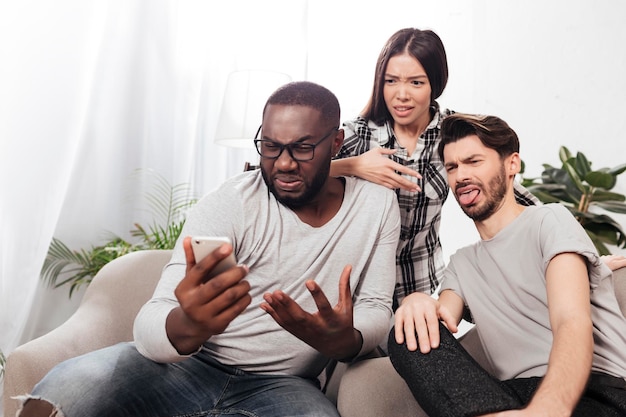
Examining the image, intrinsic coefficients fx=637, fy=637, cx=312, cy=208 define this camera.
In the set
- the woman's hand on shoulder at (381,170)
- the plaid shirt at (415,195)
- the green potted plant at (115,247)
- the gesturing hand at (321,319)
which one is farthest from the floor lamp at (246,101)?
the gesturing hand at (321,319)

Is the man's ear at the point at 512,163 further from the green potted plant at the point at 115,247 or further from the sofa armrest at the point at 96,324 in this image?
the green potted plant at the point at 115,247

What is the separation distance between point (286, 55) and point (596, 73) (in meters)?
1.46

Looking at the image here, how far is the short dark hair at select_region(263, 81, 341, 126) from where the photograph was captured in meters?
1.48

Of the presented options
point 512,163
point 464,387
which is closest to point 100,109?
point 512,163

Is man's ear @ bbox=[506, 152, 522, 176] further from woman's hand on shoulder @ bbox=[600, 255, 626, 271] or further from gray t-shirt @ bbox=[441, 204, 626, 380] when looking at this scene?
woman's hand on shoulder @ bbox=[600, 255, 626, 271]

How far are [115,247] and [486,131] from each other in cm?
160

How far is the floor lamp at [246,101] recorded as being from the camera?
2.42 metres

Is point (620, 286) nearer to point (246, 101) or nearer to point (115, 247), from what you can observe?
point (246, 101)

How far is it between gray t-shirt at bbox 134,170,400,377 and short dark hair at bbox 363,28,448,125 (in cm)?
46

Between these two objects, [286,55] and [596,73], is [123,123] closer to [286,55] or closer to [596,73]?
[286,55]

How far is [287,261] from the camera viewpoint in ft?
4.71

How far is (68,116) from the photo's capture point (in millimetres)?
2453

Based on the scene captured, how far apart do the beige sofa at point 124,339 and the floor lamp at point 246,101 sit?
2.17 feet

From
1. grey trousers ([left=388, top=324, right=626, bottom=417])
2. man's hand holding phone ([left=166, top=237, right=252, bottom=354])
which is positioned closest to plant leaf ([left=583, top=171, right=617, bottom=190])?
grey trousers ([left=388, top=324, right=626, bottom=417])
